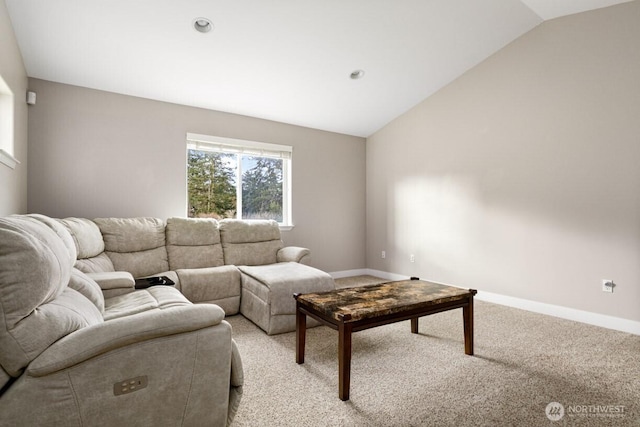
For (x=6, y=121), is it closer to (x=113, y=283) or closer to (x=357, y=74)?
(x=113, y=283)

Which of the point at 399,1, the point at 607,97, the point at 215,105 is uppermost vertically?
the point at 399,1

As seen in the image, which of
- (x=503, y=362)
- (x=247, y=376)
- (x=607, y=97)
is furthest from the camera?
(x=607, y=97)

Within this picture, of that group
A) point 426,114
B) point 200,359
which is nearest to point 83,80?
point 200,359

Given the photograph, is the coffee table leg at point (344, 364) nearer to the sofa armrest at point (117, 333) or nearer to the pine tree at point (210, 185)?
the sofa armrest at point (117, 333)

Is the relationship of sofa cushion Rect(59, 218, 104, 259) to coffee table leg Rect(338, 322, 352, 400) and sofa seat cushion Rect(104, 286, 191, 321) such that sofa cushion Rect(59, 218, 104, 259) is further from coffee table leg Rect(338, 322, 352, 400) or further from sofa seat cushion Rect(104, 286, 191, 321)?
coffee table leg Rect(338, 322, 352, 400)

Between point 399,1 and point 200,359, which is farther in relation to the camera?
point 399,1

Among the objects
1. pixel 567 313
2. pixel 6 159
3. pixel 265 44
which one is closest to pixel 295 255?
pixel 265 44

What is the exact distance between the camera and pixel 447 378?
206 centimetres

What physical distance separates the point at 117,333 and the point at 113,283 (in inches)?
54.8

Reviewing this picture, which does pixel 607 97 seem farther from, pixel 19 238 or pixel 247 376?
pixel 19 238

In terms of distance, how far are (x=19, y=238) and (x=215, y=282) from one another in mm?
2226

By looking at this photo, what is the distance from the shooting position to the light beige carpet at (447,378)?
5.52 ft

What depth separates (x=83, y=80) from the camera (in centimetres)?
337

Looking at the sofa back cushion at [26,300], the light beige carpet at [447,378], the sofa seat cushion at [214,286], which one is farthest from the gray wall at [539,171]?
the sofa back cushion at [26,300]
